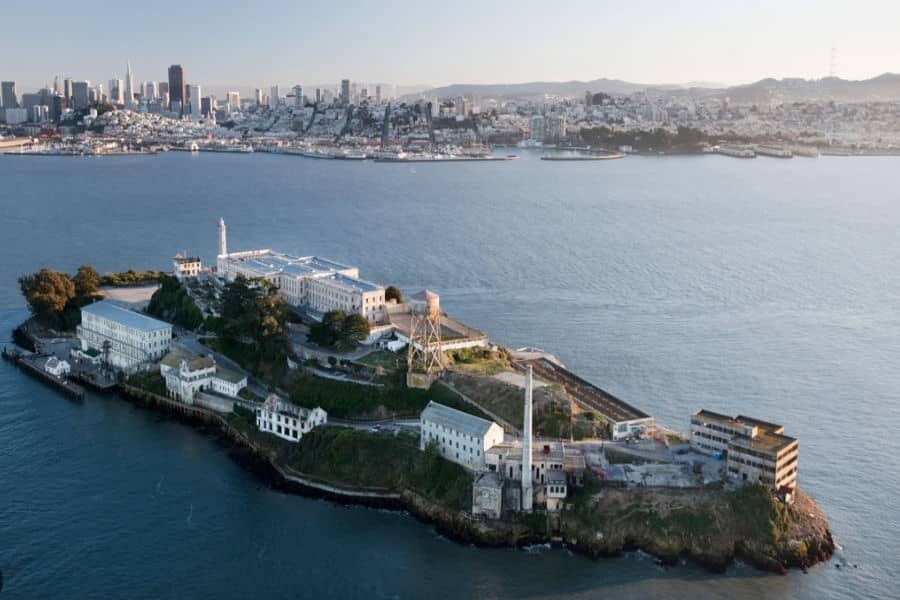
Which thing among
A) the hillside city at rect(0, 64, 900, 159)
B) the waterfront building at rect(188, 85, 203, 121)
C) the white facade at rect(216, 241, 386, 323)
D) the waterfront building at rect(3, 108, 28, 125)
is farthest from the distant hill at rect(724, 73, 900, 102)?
the white facade at rect(216, 241, 386, 323)

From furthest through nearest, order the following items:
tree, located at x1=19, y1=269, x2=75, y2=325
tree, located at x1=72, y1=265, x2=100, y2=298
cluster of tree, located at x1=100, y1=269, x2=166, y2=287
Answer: cluster of tree, located at x1=100, y1=269, x2=166, y2=287, tree, located at x1=72, y1=265, x2=100, y2=298, tree, located at x1=19, y1=269, x2=75, y2=325

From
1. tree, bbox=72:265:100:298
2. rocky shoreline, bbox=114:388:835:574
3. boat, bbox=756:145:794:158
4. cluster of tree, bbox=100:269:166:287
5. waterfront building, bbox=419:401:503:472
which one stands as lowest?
rocky shoreline, bbox=114:388:835:574

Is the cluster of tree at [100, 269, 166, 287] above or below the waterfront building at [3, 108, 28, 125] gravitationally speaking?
below

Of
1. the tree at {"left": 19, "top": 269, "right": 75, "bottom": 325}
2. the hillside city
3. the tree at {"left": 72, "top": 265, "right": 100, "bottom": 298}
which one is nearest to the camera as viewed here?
the tree at {"left": 19, "top": 269, "right": 75, "bottom": 325}

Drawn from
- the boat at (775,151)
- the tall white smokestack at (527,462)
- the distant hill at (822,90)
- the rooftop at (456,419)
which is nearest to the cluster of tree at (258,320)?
the rooftop at (456,419)

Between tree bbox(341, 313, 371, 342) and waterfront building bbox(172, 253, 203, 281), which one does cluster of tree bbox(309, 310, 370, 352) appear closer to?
tree bbox(341, 313, 371, 342)

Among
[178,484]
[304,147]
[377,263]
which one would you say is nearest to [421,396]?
[178,484]

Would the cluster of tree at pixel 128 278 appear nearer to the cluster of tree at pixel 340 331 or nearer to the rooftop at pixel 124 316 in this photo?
the rooftop at pixel 124 316
